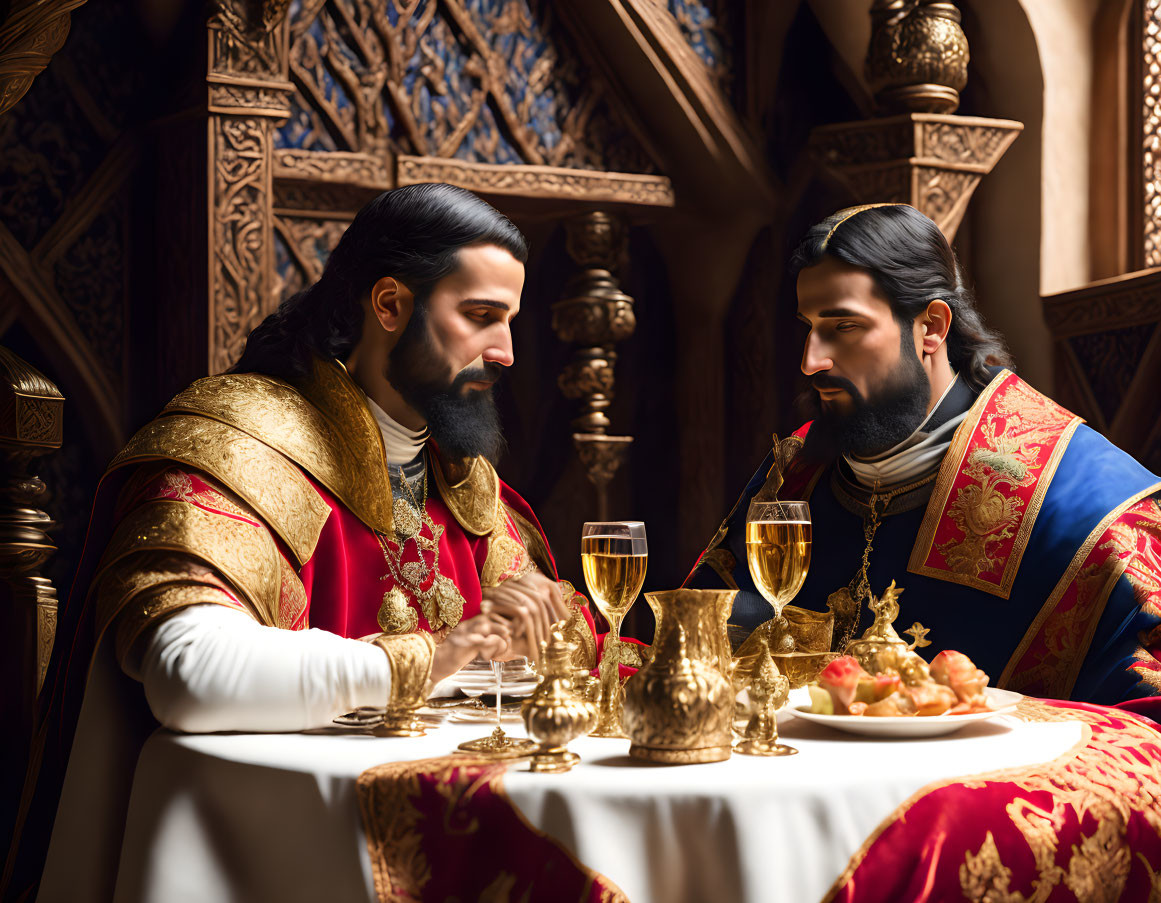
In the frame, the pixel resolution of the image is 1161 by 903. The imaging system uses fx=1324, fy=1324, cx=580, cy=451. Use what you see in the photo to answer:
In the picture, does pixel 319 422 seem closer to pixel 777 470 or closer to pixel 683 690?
pixel 777 470

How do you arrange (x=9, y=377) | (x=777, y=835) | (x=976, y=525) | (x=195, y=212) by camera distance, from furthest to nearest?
(x=195, y=212) < (x=9, y=377) < (x=976, y=525) < (x=777, y=835)

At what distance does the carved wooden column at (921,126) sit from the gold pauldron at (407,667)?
306cm

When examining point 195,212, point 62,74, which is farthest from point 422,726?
point 62,74

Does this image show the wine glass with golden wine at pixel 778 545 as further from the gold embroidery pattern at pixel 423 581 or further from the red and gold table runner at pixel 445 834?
the gold embroidery pattern at pixel 423 581

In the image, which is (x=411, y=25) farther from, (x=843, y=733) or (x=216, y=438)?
(x=843, y=733)

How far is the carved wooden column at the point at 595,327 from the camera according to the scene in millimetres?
5469

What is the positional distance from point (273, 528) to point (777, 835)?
126cm

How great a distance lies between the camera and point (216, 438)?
253 cm

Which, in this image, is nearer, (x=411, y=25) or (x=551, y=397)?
(x=411, y=25)

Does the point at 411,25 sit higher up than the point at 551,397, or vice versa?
the point at 411,25

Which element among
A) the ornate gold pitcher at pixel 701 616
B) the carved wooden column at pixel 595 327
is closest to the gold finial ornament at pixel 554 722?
the ornate gold pitcher at pixel 701 616

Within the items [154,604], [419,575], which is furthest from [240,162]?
[154,604]

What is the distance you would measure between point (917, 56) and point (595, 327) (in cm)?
166

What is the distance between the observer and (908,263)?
3180 mm
